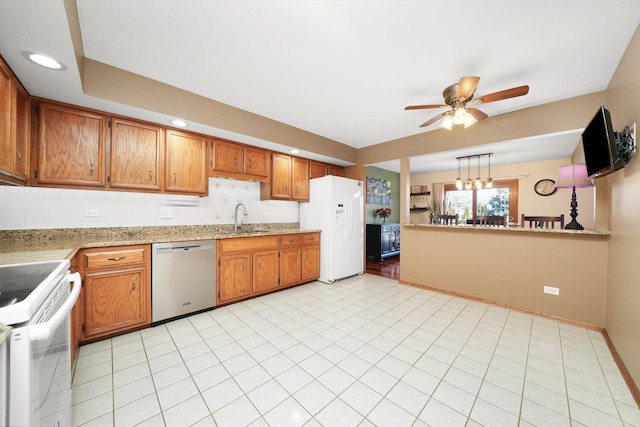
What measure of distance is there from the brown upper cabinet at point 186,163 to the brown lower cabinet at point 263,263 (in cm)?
78

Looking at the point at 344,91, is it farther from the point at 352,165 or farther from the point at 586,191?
the point at 586,191

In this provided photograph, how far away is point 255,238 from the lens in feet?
10.9

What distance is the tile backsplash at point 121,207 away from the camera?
2238mm

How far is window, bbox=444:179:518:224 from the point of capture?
5793 millimetres

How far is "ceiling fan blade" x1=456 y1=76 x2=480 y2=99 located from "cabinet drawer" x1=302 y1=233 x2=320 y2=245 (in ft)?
9.02

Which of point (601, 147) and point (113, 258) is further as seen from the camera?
point (113, 258)

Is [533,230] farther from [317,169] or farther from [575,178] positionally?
[317,169]

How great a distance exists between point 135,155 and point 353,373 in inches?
118

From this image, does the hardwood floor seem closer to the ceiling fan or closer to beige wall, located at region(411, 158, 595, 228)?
the ceiling fan

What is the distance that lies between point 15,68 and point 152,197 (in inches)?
57.9

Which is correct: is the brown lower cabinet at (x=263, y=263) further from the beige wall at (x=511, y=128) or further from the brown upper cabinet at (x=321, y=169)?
the beige wall at (x=511, y=128)

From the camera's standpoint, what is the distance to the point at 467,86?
2.02 meters

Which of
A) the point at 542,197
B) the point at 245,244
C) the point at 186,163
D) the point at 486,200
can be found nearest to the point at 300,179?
the point at 245,244

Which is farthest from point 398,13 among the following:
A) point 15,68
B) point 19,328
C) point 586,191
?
point 586,191
